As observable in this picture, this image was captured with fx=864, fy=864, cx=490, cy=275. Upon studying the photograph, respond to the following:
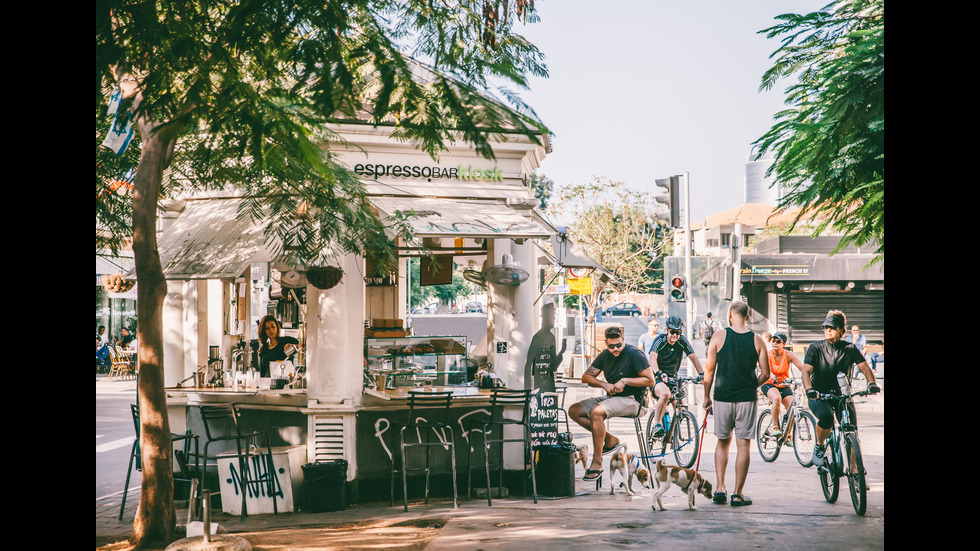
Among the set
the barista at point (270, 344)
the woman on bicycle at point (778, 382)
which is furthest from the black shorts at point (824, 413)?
the barista at point (270, 344)

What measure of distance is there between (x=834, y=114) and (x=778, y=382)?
6.28 m

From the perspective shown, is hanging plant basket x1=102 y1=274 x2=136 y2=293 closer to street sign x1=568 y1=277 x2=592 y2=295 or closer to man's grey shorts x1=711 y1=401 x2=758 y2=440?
man's grey shorts x1=711 y1=401 x2=758 y2=440

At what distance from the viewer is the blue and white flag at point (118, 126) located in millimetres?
6438

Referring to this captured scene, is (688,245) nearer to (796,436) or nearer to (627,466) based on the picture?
(796,436)

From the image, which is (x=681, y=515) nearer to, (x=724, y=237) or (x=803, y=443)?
(x=803, y=443)

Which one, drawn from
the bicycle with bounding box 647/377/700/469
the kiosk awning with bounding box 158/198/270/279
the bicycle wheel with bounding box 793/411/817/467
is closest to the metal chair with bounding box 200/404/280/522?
the kiosk awning with bounding box 158/198/270/279

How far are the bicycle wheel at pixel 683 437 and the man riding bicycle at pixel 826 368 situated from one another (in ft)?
8.42

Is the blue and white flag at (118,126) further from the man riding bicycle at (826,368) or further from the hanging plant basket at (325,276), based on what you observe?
the man riding bicycle at (826,368)

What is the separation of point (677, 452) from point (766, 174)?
4595 millimetres

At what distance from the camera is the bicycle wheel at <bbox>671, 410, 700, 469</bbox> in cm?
1145

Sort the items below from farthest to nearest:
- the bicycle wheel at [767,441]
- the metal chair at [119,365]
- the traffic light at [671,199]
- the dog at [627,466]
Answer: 1. the metal chair at [119,365]
2. the traffic light at [671,199]
3. the bicycle wheel at [767,441]
4. the dog at [627,466]
